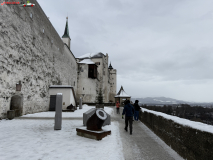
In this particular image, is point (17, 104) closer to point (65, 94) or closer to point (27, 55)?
point (27, 55)

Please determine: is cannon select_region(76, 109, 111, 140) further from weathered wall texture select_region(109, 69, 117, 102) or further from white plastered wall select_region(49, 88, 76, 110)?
weathered wall texture select_region(109, 69, 117, 102)

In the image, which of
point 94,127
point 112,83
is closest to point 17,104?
point 94,127

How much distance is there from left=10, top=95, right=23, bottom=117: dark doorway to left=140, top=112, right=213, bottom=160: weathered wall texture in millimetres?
10974

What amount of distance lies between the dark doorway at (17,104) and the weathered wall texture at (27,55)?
2.43 ft

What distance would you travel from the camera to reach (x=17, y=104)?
35.8ft

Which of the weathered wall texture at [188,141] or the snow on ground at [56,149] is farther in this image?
the snow on ground at [56,149]

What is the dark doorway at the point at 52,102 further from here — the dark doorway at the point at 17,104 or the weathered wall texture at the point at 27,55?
the dark doorway at the point at 17,104

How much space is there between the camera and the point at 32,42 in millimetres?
13648

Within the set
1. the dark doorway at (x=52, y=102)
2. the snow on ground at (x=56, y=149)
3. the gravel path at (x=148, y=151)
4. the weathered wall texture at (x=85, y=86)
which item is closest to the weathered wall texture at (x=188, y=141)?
the gravel path at (x=148, y=151)

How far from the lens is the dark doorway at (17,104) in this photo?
417 inches

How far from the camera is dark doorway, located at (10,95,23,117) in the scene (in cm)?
1059

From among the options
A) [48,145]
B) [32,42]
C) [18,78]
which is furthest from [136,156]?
[32,42]

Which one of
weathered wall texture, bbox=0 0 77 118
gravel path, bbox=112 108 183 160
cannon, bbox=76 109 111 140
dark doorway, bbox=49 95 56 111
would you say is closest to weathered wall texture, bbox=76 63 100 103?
Result: weathered wall texture, bbox=0 0 77 118

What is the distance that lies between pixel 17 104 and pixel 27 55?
4.57m
